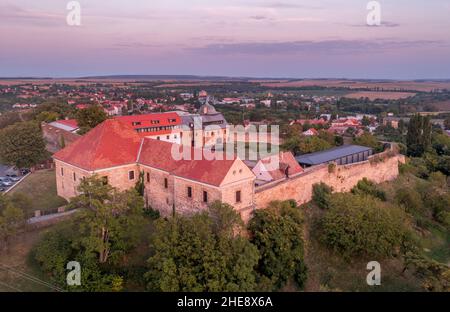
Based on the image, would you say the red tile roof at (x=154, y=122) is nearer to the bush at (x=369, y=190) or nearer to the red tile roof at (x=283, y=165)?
the red tile roof at (x=283, y=165)

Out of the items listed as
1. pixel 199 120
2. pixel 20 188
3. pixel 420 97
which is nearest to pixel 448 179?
pixel 199 120

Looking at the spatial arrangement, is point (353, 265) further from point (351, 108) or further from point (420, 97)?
point (420, 97)

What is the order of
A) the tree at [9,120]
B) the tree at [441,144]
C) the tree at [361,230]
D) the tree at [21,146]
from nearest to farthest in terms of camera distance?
the tree at [361,230], the tree at [21,146], the tree at [441,144], the tree at [9,120]

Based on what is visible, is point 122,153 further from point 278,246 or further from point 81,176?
point 278,246

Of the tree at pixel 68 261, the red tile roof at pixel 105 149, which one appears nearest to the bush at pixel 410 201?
the red tile roof at pixel 105 149

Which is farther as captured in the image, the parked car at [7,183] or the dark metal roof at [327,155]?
the parked car at [7,183]

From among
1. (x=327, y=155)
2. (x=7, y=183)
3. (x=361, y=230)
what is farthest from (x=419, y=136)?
(x=7, y=183)
